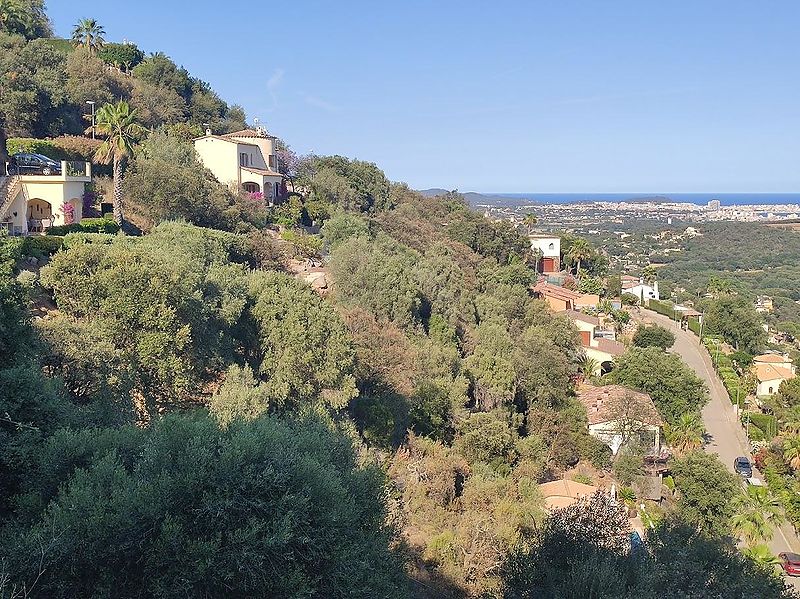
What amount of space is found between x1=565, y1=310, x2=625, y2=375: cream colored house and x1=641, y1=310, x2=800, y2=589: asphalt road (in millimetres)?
6431

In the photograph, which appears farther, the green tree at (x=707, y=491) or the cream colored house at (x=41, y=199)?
the cream colored house at (x=41, y=199)

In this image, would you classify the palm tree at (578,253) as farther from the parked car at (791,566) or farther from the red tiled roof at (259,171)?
the parked car at (791,566)

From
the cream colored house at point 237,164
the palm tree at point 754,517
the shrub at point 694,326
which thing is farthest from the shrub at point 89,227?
the shrub at point 694,326

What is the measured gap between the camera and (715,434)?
36062 mm

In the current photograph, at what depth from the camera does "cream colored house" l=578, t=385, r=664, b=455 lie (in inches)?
1073

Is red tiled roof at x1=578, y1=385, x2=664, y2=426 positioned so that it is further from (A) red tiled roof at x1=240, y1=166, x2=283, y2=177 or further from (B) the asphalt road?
(A) red tiled roof at x1=240, y1=166, x2=283, y2=177

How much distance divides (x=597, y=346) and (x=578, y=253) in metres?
33.9

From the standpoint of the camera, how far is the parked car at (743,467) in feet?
98.1

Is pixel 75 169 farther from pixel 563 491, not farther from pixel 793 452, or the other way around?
pixel 793 452

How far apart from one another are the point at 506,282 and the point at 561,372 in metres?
16.6

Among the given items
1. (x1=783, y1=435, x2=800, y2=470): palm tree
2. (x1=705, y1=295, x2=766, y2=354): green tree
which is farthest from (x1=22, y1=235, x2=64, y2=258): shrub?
(x1=705, y1=295, x2=766, y2=354): green tree

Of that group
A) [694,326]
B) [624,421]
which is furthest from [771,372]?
[624,421]

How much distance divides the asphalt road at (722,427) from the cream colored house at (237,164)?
3340 cm

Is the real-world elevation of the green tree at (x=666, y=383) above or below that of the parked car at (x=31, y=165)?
below
